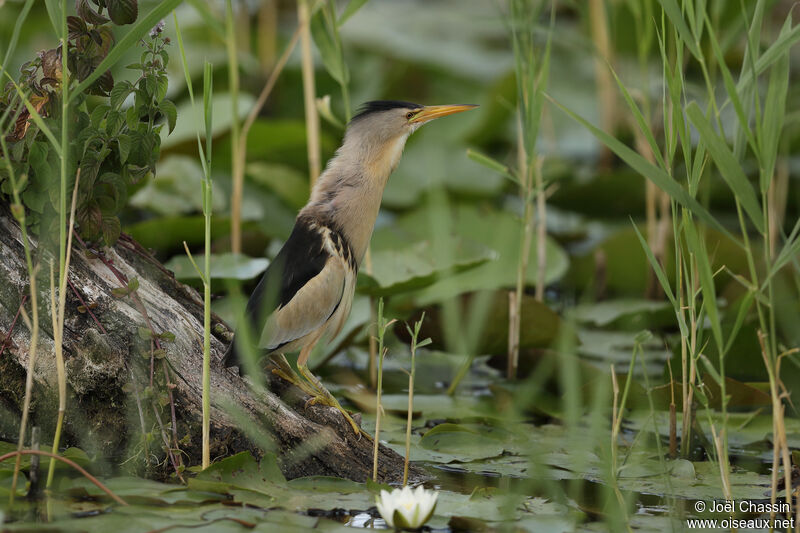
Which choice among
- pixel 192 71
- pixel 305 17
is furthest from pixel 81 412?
pixel 192 71

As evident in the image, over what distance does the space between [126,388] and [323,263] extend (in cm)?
51

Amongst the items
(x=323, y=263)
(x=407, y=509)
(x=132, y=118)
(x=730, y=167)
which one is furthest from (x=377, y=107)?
(x=407, y=509)

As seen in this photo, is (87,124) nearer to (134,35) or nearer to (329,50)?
(134,35)

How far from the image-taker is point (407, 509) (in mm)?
1679

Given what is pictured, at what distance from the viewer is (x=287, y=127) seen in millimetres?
4109

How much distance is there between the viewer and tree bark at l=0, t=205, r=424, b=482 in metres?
1.90

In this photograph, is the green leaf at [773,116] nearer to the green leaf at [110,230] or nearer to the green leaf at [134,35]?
the green leaf at [134,35]

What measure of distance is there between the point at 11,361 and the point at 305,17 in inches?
64.1

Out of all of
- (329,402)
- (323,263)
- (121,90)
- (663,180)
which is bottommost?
(329,402)

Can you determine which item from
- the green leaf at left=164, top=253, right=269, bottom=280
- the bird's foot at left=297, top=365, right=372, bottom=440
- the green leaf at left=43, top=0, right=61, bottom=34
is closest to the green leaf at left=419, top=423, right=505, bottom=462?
the bird's foot at left=297, top=365, right=372, bottom=440

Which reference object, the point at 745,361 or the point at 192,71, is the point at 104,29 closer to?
the point at 745,361

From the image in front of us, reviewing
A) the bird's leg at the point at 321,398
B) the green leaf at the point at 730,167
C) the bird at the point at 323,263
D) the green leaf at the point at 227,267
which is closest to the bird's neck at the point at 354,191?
the bird at the point at 323,263

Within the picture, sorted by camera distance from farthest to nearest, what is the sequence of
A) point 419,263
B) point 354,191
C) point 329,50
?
point 419,263 < point 329,50 < point 354,191

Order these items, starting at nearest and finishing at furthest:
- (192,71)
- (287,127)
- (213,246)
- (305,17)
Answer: (305,17) < (213,246) < (287,127) < (192,71)
